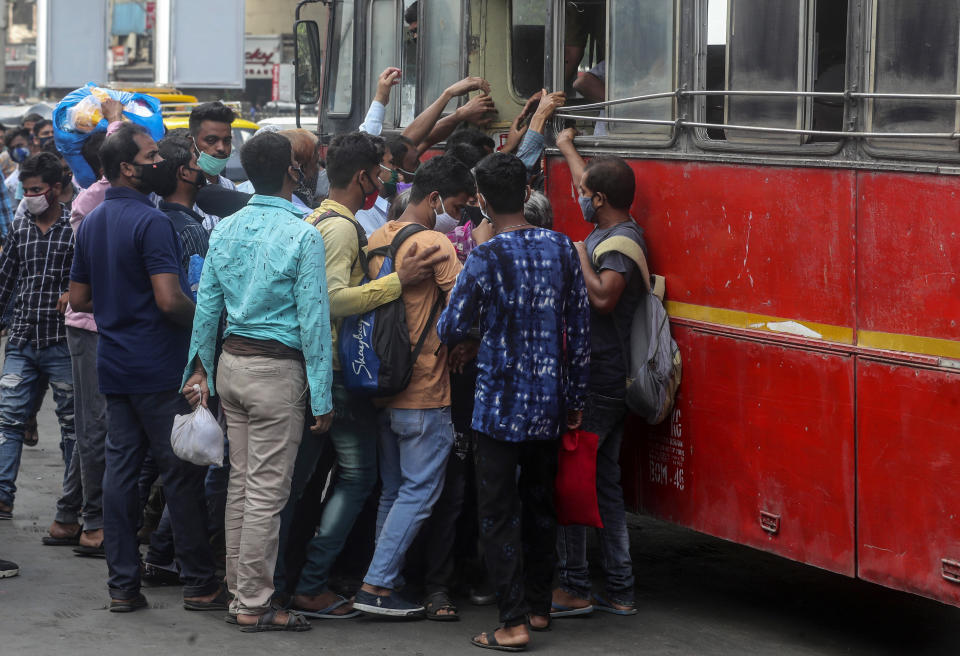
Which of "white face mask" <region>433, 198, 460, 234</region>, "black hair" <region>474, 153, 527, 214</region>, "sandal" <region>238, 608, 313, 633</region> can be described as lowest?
"sandal" <region>238, 608, 313, 633</region>

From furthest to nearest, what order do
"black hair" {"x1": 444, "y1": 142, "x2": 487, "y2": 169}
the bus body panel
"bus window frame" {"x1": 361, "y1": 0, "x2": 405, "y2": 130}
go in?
1. "bus window frame" {"x1": 361, "y1": 0, "x2": 405, "y2": 130}
2. "black hair" {"x1": 444, "y1": 142, "x2": 487, "y2": 169}
3. the bus body panel

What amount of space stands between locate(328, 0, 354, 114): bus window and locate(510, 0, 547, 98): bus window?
1.97 metres

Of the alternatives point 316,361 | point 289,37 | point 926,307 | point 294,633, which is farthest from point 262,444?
point 289,37

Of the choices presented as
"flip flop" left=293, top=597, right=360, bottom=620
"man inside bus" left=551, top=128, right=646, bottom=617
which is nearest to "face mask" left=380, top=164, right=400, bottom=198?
"man inside bus" left=551, top=128, right=646, bottom=617

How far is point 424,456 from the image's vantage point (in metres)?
5.41

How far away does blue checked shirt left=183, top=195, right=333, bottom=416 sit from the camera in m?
5.07

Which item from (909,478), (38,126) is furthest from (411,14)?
(38,126)

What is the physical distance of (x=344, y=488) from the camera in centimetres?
552

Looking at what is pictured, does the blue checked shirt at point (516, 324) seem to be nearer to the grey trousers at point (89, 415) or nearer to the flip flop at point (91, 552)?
the grey trousers at point (89, 415)

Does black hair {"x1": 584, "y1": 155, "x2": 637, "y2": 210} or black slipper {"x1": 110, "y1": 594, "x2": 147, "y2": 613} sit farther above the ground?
black hair {"x1": 584, "y1": 155, "x2": 637, "y2": 210}

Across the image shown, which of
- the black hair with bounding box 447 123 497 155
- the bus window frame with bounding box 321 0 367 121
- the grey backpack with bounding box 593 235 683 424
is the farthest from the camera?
the bus window frame with bounding box 321 0 367 121

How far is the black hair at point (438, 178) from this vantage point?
5.47 metres

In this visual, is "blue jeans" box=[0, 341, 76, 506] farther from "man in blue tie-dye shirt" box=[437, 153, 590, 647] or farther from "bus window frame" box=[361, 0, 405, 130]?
"man in blue tie-dye shirt" box=[437, 153, 590, 647]

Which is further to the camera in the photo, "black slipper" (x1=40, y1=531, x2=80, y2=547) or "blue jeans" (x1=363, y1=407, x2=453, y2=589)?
"black slipper" (x1=40, y1=531, x2=80, y2=547)
